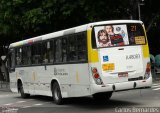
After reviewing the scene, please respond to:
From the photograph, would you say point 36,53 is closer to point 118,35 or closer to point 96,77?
point 118,35

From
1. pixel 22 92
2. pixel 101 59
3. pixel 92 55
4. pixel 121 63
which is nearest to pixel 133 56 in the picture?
pixel 121 63

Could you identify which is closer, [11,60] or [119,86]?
[119,86]

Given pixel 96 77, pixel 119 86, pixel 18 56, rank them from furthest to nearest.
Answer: pixel 18 56, pixel 119 86, pixel 96 77

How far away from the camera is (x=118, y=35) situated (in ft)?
52.3

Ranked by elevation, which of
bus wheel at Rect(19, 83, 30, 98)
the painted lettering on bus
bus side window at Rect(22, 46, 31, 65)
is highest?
bus side window at Rect(22, 46, 31, 65)

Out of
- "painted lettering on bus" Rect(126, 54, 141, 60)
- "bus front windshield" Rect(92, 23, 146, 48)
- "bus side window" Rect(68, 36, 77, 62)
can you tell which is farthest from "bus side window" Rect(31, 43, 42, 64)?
"painted lettering on bus" Rect(126, 54, 141, 60)

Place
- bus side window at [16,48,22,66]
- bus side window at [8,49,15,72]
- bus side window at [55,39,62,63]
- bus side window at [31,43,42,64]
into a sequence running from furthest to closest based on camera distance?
1. bus side window at [8,49,15,72]
2. bus side window at [16,48,22,66]
3. bus side window at [31,43,42,64]
4. bus side window at [55,39,62,63]

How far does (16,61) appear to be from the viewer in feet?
78.0

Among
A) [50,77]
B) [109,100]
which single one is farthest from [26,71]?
[109,100]

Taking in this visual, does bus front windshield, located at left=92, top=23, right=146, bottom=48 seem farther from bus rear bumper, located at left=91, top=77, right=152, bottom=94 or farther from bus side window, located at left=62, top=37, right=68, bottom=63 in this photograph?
bus side window, located at left=62, top=37, right=68, bottom=63

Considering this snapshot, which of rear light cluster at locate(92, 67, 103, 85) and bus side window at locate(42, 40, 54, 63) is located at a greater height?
bus side window at locate(42, 40, 54, 63)

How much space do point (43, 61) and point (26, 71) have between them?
8.51 feet

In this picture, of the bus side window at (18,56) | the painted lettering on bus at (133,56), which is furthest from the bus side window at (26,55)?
the painted lettering on bus at (133,56)

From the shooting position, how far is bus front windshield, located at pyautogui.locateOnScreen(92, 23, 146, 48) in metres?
15.6
